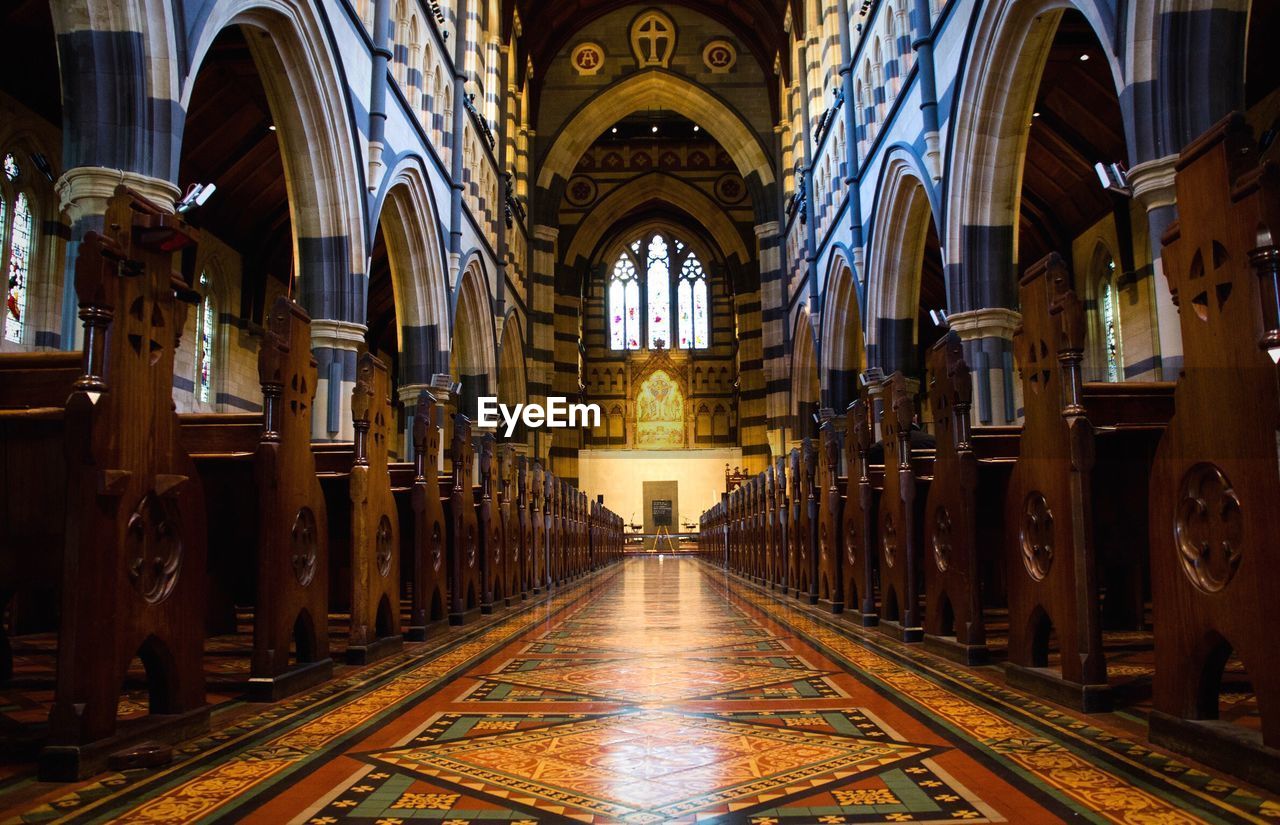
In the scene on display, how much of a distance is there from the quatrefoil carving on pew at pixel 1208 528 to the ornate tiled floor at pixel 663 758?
1.47ft

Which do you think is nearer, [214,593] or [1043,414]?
[1043,414]

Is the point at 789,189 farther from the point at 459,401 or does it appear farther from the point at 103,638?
the point at 103,638

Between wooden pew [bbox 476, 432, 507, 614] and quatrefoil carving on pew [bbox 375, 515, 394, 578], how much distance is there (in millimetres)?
2311

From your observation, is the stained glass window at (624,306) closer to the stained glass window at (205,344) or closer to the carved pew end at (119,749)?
the stained glass window at (205,344)

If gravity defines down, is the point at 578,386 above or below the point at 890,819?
above

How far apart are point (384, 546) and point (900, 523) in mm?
2611

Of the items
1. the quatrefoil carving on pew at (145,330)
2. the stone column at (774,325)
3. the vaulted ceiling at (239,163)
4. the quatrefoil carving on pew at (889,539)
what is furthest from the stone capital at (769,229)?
the quatrefoil carving on pew at (145,330)

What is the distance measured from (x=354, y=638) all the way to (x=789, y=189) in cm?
2018


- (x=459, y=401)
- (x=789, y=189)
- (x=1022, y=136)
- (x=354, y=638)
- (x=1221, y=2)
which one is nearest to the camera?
(x=354, y=638)

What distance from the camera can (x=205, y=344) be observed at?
619 inches

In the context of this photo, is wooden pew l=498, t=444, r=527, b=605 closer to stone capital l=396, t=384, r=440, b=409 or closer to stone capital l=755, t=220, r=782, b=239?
stone capital l=396, t=384, r=440, b=409

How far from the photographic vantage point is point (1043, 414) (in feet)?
9.70

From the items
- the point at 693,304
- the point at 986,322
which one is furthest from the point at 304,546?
the point at 693,304

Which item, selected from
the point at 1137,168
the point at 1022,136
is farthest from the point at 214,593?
the point at 1022,136
